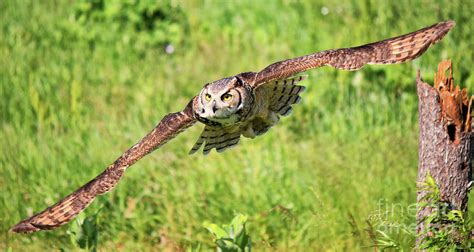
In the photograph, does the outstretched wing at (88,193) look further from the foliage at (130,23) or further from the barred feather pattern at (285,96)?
the foliage at (130,23)

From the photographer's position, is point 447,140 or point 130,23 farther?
point 130,23

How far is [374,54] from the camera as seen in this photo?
223 inches

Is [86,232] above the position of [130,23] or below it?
below

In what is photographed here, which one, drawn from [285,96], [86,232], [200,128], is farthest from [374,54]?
[200,128]

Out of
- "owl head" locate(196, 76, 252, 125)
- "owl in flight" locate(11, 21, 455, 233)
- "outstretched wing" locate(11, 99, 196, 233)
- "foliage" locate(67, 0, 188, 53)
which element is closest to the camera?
"owl in flight" locate(11, 21, 455, 233)

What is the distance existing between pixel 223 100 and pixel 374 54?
0.90m

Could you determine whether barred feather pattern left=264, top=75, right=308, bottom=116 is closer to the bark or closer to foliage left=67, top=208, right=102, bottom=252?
the bark

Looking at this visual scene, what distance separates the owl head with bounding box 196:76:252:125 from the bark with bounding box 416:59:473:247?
1013 millimetres

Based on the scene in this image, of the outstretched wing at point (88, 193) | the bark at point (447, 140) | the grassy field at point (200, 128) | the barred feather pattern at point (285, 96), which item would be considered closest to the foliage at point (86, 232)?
the outstretched wing at point (88, 193)

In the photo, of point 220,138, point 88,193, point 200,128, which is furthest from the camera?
point 200,128

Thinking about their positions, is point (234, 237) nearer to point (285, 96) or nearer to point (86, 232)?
point (86, 232)

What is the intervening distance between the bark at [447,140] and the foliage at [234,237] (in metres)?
0.92

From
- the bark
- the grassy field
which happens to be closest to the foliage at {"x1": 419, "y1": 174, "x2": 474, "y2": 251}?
the bark

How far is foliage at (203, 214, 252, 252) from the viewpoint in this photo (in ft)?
17.7
